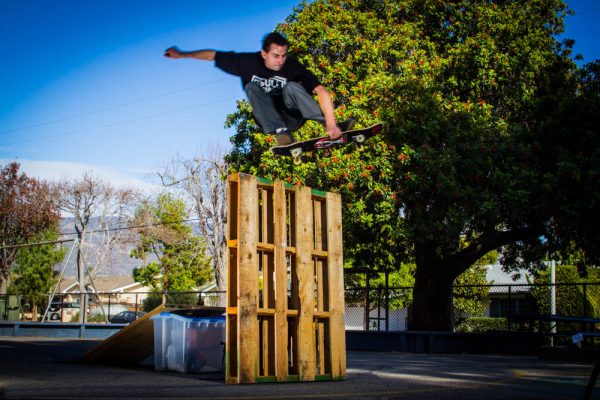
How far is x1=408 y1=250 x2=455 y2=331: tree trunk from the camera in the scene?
21719 millimetres

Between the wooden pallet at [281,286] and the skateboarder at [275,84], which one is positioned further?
the skateboarder at [275,84]

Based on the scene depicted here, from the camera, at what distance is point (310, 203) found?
9.61 meters

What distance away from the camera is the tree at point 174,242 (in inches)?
2228

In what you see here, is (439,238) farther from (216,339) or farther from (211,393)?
(211,393)

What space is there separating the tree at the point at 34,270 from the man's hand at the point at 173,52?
4623cm

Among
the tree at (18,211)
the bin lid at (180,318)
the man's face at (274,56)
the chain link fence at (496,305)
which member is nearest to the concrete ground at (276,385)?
the bin lid at (180,318)

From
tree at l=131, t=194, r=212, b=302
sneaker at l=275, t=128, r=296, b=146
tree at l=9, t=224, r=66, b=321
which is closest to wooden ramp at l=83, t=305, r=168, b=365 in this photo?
sneaker at l=275, t=128, r=296, b=146

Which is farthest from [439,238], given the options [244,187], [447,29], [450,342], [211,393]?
[211,393]

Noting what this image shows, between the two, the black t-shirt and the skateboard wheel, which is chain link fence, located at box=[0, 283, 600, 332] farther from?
the black t-shirt

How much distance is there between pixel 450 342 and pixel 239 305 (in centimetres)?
1354

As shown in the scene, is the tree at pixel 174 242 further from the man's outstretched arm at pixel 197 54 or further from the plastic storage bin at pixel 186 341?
the man's outstretched arm at pixel 197 54

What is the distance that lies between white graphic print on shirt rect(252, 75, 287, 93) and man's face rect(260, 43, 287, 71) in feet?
0.54

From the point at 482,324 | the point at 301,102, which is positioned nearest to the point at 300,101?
the point at 301,102

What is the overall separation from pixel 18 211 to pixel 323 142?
47.3 metres
